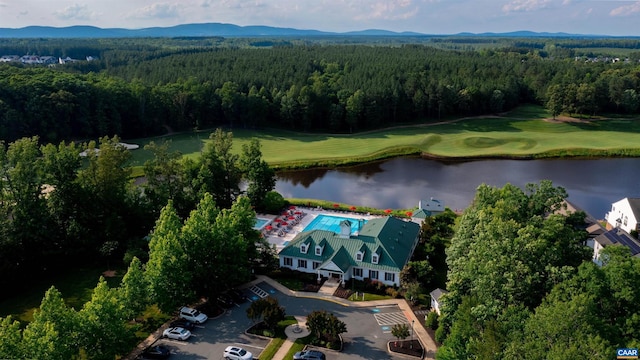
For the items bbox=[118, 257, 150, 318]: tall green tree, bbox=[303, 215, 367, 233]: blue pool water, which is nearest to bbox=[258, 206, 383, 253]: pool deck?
bbox=[303, 215, 367, 233]: blue pool water

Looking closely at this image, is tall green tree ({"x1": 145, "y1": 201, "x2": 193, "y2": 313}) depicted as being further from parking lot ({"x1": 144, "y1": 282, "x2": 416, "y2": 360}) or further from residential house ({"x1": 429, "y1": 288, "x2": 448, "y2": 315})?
residential house ({"x1": 429, "y1": 288, "x2": 448, "y2": 315})

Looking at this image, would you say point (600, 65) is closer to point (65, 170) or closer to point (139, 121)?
point (139, 121)

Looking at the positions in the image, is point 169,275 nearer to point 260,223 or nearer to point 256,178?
point 260,223

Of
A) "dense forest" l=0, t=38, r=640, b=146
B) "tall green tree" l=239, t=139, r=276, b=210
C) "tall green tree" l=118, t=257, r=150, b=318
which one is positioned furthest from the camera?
"dense forest" l=0, t=38, r=640, b=146

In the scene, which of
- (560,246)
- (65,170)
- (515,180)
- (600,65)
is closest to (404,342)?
(560,246)

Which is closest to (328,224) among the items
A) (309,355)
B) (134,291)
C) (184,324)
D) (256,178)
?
(256,178)
